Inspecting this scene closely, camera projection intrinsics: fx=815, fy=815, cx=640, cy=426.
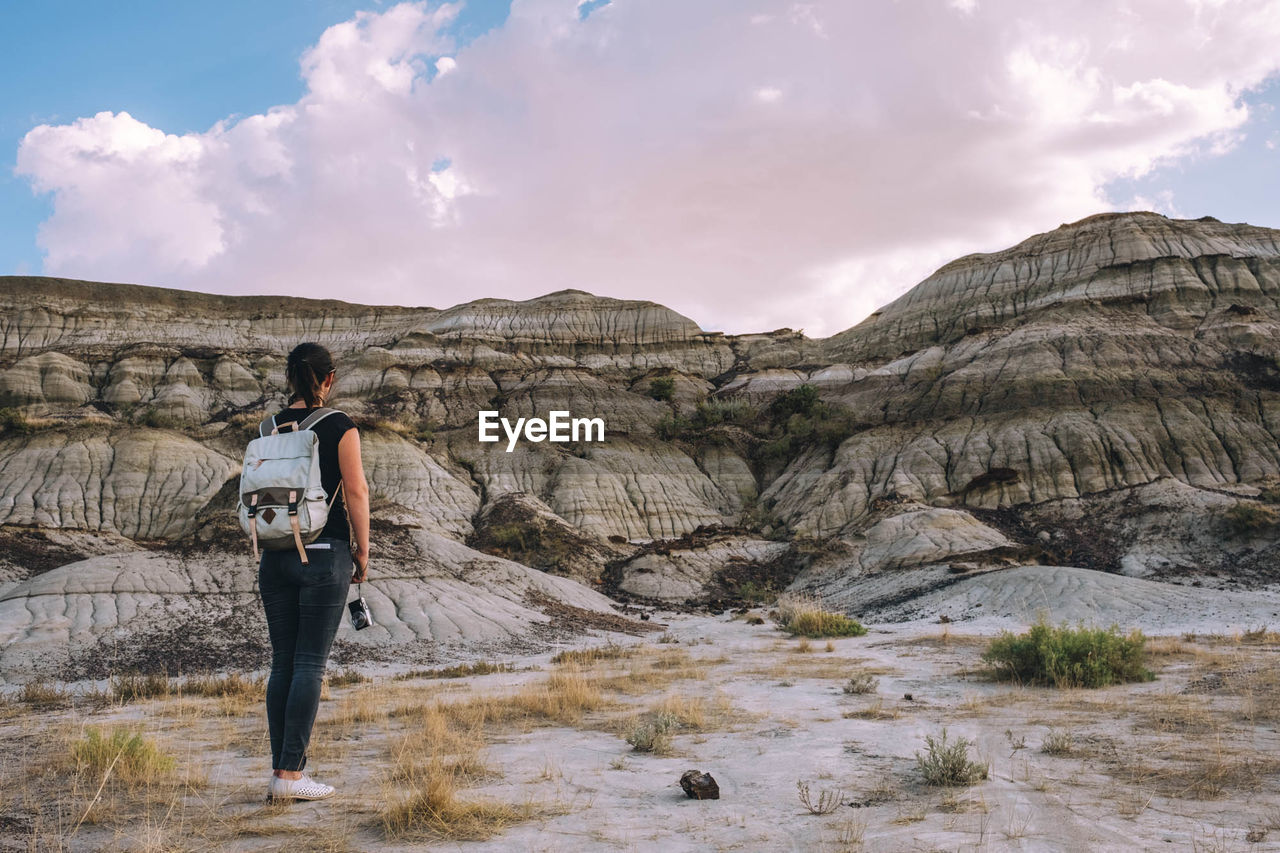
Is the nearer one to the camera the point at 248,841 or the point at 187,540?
the point at 248,841

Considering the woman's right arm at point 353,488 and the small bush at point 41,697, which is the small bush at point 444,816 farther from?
the small bush at point 41,697

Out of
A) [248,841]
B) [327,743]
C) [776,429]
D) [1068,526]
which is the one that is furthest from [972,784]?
[776,429]

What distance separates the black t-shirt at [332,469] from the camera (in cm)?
463

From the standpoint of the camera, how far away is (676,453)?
52.2 metres

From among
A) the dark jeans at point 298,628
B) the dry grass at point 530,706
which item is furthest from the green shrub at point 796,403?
the dark jeans at point 298,628

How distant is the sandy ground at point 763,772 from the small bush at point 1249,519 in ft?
69.7

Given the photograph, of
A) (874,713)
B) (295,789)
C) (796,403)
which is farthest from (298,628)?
(796,403)

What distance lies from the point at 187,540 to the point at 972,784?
67.3 ft

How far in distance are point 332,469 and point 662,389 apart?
62159 mm

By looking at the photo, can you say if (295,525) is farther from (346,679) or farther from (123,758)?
(346,679)

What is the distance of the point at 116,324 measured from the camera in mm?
76812

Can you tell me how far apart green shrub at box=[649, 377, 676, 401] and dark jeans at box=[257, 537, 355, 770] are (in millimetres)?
61464

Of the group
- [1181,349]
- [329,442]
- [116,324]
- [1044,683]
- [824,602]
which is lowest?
[824,602]

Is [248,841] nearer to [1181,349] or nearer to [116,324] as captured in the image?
[1181,349]
